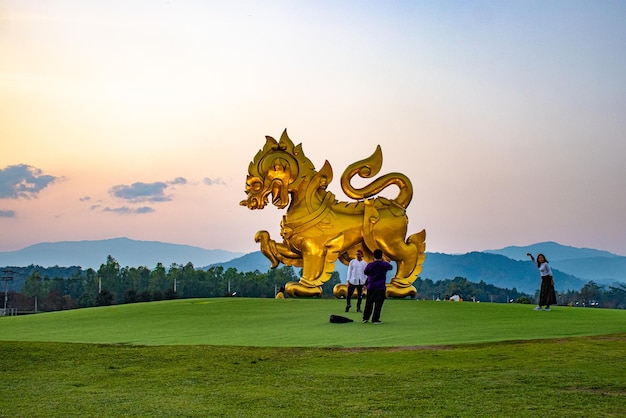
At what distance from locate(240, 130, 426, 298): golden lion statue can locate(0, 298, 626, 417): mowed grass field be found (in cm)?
423

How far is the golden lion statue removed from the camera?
24781 millimetres

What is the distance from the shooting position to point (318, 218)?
24734 millimetres

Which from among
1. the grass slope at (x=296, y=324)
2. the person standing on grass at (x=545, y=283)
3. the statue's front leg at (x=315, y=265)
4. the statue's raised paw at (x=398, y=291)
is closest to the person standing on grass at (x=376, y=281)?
the grass slope at (x=296, y=324)

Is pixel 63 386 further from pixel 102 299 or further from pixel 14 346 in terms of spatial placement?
pixel 102 299

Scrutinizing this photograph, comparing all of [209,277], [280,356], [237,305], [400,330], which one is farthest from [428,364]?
[209,277]

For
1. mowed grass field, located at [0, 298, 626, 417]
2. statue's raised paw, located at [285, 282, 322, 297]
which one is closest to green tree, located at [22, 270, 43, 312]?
statue's raised paw, located at [285, 282, 322, 297]

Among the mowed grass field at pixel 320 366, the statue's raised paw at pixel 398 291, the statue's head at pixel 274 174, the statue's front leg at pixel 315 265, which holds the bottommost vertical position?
the mowed grass field at pixel 320 366

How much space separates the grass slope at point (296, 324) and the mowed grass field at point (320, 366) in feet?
0.16

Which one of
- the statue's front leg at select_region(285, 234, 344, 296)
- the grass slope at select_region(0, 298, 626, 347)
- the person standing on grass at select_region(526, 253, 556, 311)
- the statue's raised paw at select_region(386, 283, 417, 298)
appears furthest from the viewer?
the statue's raised paw at select_region(386, 283, 417, 298)

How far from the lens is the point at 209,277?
1842 inches

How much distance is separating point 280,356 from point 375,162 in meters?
12.7

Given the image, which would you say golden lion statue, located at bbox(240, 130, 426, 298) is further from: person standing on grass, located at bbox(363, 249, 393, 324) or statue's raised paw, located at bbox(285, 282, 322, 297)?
person standing on grass, located at bbox(363, 249, 393, 324)

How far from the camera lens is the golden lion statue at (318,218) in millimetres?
24781

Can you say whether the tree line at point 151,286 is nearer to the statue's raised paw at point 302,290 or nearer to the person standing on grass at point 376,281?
the statue's raised paw at point 302,290
